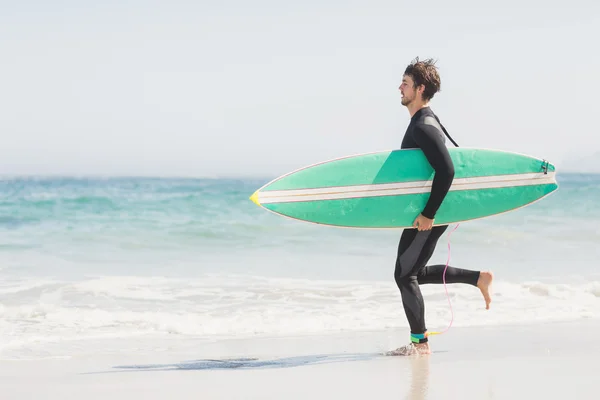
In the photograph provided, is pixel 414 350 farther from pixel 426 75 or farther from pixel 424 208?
pixel 426 75

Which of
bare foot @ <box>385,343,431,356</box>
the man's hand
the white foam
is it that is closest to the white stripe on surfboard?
the man's hand

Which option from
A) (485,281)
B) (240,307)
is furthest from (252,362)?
(240,307)

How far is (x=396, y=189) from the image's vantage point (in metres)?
4.18

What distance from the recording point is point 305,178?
436cm

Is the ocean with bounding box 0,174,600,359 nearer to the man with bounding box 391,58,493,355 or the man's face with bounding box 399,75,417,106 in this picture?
the man with bounding box 391,58,493,355

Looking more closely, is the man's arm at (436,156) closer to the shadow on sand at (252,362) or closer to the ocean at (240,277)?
the shadow on sand at (252,362)

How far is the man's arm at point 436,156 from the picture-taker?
3846mm

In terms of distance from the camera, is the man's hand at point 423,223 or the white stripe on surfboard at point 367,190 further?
the white stripe on surfboard at point 367,190

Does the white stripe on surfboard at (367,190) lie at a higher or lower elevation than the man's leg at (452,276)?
higher

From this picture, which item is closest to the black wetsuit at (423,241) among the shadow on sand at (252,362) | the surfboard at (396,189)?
the surfboard at (396,189)

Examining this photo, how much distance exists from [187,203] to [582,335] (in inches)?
564

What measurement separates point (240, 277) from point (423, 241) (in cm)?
404

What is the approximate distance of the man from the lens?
387 cm

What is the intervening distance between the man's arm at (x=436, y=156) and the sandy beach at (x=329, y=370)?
3.05ft
